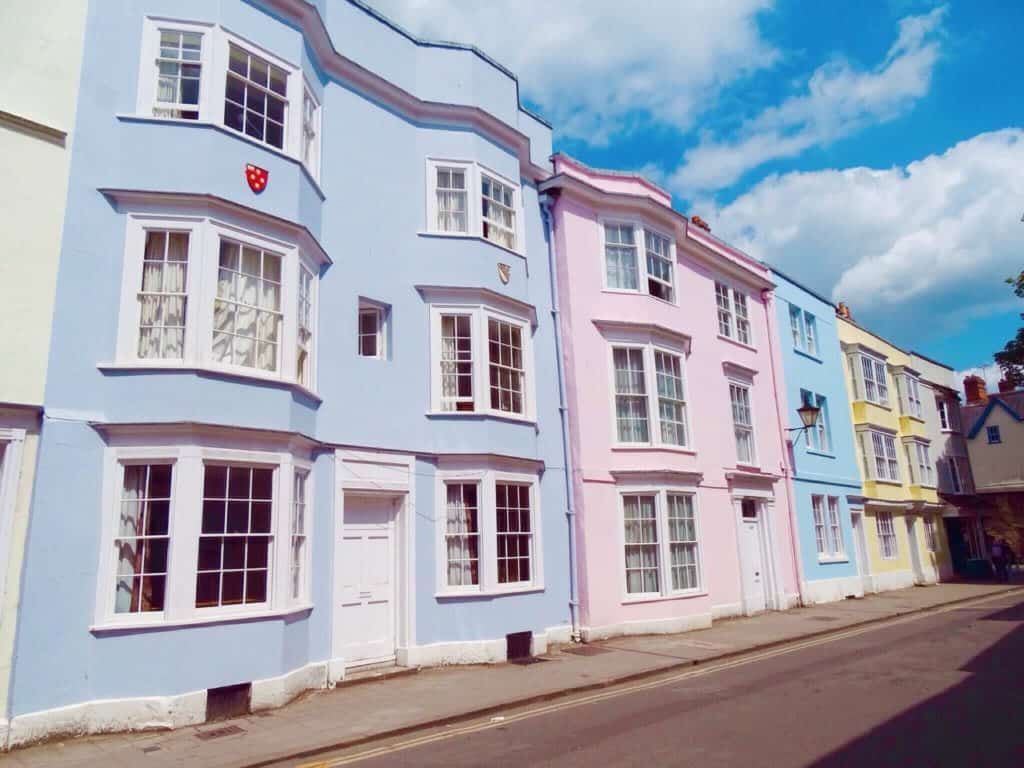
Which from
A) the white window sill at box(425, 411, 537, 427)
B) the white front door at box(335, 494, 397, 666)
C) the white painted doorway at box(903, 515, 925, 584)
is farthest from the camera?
the white painted doorway at box(903, 515, 925, 584)

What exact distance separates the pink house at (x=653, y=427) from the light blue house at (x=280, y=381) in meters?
1.20

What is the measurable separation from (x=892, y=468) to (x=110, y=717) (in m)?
28.1

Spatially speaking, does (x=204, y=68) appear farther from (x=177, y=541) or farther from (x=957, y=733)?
(x=957, y=733)

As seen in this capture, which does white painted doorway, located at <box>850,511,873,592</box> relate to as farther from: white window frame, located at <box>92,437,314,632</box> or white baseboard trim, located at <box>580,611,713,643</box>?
white window frame, located at <box>92,437,314,632</box>

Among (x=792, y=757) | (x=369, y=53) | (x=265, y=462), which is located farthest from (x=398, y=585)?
(x=369, y=53)

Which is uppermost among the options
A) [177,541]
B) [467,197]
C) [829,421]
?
[467,197]

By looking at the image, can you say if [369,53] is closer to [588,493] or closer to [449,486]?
[449,486]

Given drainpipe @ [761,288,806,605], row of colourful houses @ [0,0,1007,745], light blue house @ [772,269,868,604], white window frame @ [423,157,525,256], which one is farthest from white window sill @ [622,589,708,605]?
white window frame @ [423,157,525,256]

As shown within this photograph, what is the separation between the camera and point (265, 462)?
33.3 feet

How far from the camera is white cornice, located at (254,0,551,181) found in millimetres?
11969

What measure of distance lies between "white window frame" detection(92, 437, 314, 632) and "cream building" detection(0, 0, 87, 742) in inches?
34.1

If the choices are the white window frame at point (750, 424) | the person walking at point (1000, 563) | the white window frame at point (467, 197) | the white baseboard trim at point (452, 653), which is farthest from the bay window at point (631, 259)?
the person walking at point (1000, 563)

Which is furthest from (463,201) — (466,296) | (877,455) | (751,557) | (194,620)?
(877,455)

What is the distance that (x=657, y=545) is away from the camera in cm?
1641
